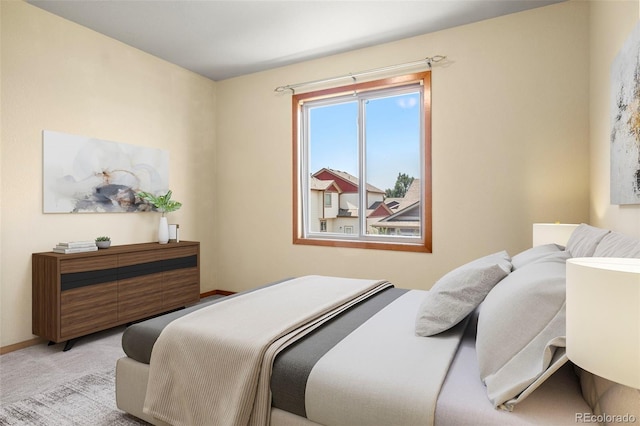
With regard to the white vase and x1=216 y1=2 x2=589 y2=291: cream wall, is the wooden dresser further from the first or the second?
x1=216 y1=2 x2=589 y2=291: cream wall

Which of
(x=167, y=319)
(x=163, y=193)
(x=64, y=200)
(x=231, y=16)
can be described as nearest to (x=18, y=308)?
(x=64, y=200)

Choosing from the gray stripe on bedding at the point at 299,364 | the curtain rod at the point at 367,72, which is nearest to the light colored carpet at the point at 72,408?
the gray stripe on bedding at the point at 299,364

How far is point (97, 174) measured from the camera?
357 centimetres

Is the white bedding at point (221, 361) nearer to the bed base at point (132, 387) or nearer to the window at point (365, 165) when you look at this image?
the bed base at point (132, 387)

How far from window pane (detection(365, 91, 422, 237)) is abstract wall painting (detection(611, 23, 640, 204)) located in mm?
1812

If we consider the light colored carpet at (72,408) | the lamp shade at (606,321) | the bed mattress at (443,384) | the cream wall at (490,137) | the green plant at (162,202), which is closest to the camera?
the lamp shade at (606,321)

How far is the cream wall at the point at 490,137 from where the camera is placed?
3.07 m

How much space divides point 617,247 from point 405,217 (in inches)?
99.5

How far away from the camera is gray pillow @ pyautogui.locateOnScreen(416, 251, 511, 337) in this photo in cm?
161

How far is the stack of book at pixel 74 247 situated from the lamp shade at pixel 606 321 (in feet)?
11.4

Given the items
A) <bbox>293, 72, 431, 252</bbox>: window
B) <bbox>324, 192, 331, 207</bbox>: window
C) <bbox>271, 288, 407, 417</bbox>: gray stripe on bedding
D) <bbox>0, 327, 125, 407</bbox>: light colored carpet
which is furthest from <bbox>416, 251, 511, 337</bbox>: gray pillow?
<bbox>324, 192, 331, 207</bbox>: window

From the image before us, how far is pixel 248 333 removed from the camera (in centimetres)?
162

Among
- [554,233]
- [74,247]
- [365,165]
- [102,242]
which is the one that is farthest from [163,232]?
[554,233]

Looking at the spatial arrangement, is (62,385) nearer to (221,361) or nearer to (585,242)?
(221,361)
